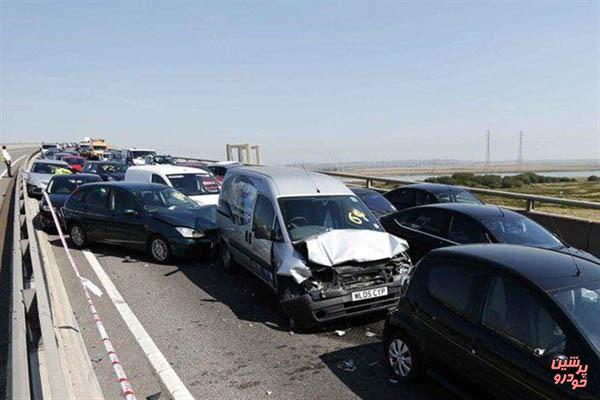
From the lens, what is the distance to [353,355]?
5410 mm

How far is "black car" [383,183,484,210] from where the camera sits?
11.3m

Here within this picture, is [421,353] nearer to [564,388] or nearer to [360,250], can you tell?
[564,388]

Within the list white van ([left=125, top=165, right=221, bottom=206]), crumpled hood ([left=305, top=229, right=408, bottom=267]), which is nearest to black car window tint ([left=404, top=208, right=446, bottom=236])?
crumpled hood ([left=305, top=229, right=408, bottom=267])

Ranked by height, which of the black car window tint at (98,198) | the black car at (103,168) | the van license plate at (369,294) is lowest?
the van license plate at (369,294)

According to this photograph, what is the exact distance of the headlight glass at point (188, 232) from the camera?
9.40 m

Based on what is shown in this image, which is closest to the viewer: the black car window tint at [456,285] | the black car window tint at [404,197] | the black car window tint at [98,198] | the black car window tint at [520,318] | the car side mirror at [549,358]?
the car side mirror at [549,358]

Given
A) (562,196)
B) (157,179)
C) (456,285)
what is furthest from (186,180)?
(562,196)

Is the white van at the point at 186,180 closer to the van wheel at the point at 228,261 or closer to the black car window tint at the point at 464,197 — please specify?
the van wheel at the point at 228,261

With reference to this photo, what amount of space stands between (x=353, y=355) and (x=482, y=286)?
1.98 metres

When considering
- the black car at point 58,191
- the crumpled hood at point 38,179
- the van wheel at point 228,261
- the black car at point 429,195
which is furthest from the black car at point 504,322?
the crumpled hood at point 38,179

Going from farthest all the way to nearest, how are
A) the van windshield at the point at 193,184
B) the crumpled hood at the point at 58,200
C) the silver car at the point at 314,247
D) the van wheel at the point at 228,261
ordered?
the van windshield at the point at 193,184 → the crumpled hood at the point at 58,200 → the van wheel at the point at 228,261 → the silver car at the point at 314,247

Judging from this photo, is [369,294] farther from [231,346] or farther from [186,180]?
[186,180]

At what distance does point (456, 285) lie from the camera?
436cm

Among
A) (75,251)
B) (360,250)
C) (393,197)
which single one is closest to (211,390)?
(360,250)
